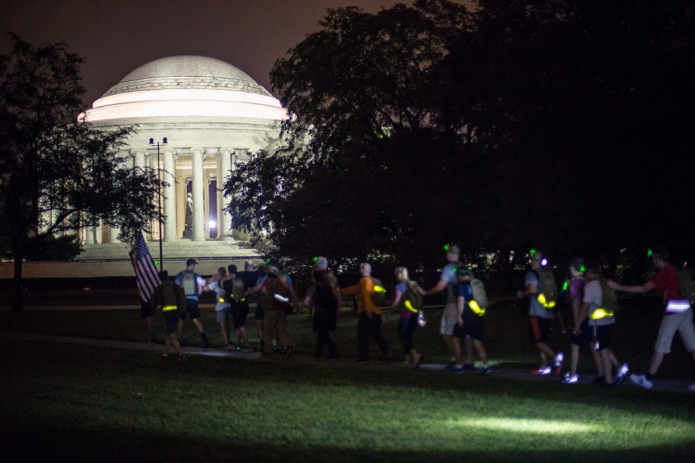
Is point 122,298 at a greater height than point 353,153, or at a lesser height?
lesser

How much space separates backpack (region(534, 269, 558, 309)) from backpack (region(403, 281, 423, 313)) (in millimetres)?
2253

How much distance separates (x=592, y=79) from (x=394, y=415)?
20970 mm

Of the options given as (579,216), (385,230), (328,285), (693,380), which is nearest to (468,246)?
(385,230)

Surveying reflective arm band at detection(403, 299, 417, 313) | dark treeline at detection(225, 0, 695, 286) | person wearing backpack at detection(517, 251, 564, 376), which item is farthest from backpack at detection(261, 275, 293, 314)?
dark treeline at detection(225, 0, 695, 286)

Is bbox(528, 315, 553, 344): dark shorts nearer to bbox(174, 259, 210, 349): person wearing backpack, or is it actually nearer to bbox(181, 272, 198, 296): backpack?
bbox(174, 259, 210, 349): person wearing backpack

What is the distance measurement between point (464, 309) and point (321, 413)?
518 centimetres

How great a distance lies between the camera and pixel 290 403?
15.7 metres

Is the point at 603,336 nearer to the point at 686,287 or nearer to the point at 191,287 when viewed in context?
the point at 686,287

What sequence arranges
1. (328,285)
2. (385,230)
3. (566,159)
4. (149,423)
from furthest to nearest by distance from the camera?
(385,230), (566,159), (328,285), (149,423)

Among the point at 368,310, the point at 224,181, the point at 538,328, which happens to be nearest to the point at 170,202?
the point at 224,181

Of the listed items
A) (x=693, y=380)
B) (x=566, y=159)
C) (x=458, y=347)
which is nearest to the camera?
(x=693, y=380)

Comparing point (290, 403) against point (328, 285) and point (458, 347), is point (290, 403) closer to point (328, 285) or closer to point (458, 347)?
point (458, 347)

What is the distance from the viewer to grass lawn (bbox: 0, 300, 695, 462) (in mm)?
11836

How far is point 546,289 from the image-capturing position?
1912 centimetres
